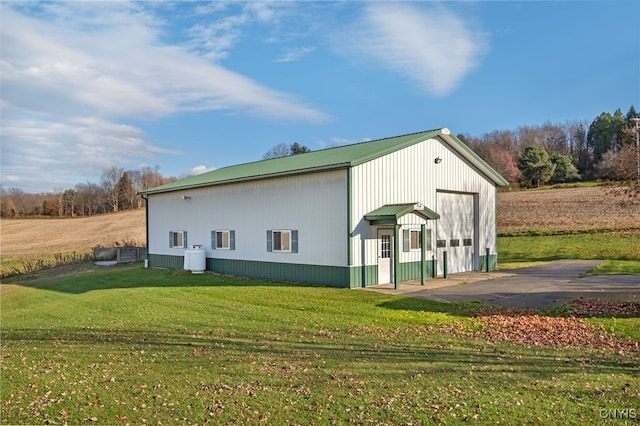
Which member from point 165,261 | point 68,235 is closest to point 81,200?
point 68,235

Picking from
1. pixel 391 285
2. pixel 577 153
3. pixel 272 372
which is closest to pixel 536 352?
pixel 272 372

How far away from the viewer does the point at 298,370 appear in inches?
298

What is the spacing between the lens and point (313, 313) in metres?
12.5

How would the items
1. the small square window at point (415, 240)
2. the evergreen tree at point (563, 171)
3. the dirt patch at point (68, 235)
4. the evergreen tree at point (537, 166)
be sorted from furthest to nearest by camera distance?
the evergreen tree at point (563, 171) < the evergreen tree at point (537, 166) < the dirt patch at point (68, 235) < the small square window at point (415, 240)

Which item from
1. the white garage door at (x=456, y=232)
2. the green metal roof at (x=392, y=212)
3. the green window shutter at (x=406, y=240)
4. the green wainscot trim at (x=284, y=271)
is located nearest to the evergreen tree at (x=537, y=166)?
the white garage door at (x=456, y=232)

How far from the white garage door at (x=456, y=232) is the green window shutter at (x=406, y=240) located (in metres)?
2.41

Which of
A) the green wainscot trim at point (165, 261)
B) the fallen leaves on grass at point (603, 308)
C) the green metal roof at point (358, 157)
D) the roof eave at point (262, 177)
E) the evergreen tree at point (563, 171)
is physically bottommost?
the fallen leaves on grass at point (603, 308)

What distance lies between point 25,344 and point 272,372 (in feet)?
20.0

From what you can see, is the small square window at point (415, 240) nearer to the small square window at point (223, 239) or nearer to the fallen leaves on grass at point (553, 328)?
the fallen leaves on grass at point (553, 328)

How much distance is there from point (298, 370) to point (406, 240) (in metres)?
11.6

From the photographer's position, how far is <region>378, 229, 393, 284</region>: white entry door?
57.6ft

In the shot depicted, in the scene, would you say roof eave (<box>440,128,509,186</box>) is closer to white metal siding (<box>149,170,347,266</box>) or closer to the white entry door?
the white entry door

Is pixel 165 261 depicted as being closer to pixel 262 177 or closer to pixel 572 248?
pixel 262 177

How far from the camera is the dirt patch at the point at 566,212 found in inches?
1431
